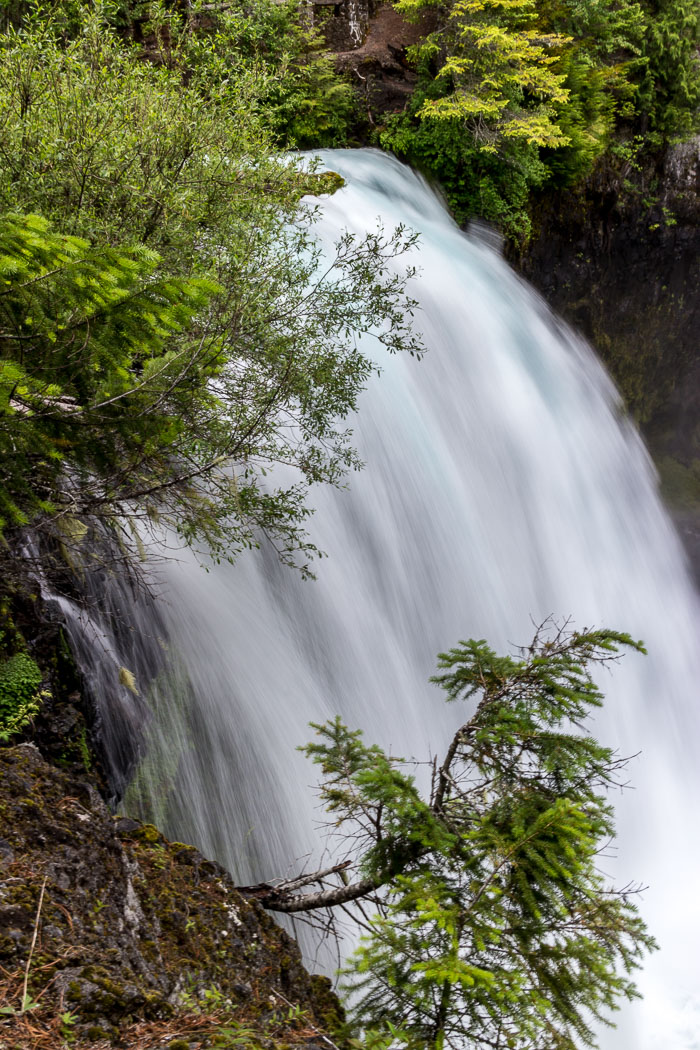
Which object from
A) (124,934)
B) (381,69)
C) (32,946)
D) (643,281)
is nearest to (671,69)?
(643,281)

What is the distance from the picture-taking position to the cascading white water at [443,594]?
580 centimetres

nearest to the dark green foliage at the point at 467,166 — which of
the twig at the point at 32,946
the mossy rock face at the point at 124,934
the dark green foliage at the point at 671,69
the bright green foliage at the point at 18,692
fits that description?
the dark green foliage at the point at 671,69

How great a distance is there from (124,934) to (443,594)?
6232mm

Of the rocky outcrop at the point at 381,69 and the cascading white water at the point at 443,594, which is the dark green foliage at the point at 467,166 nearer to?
the cascading white water at the point at 443,594

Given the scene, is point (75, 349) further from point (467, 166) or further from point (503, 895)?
point (467, 166)

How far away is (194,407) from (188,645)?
6.24 ft

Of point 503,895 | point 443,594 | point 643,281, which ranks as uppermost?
point 643,281

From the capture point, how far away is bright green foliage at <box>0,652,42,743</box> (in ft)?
12.6

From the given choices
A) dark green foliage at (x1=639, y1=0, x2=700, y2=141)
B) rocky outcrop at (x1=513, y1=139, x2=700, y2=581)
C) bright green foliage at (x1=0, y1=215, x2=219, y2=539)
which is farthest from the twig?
dark green foliage at (x1=639, y1=0, x2=700, y2=141)

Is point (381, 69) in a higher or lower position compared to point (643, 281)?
higher

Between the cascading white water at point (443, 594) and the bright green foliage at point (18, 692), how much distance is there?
2.22ft

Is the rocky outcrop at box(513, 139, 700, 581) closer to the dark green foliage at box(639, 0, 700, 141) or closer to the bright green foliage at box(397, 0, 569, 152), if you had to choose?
the dark green foliage at box(639, 0, 700, 141)

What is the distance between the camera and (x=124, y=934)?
3176 mm

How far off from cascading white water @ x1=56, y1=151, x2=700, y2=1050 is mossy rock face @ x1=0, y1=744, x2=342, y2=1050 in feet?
4.04
